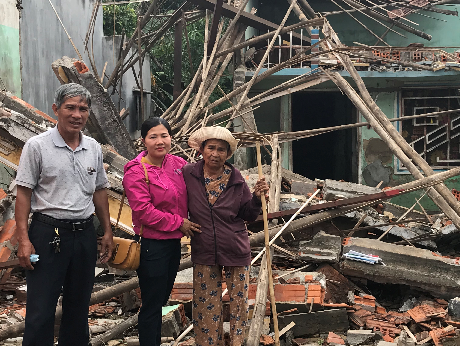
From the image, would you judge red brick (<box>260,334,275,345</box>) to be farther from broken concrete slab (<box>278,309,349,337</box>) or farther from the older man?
the older man

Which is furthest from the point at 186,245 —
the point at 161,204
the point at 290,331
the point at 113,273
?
the point at 161,204

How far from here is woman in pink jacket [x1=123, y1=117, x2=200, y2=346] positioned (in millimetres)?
2896

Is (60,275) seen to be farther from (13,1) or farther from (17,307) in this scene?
(13,1)

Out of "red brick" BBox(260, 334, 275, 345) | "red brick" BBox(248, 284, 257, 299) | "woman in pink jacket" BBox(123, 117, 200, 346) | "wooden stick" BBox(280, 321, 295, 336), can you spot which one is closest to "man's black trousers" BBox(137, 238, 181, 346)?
"woman in pink jacket" BBox(123, 117, 200, 346)

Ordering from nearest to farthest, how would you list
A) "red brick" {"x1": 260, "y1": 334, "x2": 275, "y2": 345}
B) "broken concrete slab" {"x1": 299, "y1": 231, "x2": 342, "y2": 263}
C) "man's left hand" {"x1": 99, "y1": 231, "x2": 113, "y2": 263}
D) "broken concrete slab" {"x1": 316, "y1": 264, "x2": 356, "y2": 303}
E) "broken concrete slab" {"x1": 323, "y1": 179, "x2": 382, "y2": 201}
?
"man's left hand" {"x1": 99, "y1": 231, "x2": 113, "y2": 263} → "red brick" {"x1": 260, "y1": 334, "x2": 275, "y2": 345} → "broken concrete slab" {"x1": 316, "y1": 264, "x2": 356, "y2": 303} → "broken concrete slab" {"x1": 299, "y1": 231, "x2": 342, "y2": 263} → "broken concrete slab" {"x1": 323, "y1": 179, "x2": 382, "y2": 201}

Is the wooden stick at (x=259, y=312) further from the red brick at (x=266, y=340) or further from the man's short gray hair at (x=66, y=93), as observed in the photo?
the man's short gray hair at (x=66, y=93)

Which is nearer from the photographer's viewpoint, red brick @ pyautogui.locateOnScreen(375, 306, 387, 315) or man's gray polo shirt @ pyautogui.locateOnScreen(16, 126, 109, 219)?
man's gray polo shirt @ pyautogui.locateOnScreen(16, 126, 109, 219)

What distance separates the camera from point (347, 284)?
18.2 feet

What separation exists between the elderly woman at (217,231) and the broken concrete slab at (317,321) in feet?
5.26

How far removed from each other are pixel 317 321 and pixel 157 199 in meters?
2.57

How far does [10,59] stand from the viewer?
685 cm

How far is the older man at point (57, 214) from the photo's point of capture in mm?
2615

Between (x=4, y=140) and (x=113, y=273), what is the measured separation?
2.05 meters

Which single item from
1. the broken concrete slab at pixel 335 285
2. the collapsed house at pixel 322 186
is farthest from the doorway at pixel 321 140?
the broken concrete slab at pixel 335 285
